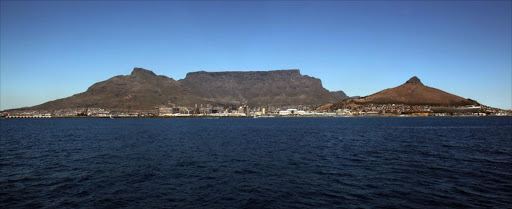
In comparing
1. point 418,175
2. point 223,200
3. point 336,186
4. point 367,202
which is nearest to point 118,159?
point 223,200

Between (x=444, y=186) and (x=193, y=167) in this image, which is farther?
(x=193, y=167)

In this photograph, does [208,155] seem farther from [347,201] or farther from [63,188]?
[347,201]

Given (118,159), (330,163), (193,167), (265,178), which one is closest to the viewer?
(265,178)

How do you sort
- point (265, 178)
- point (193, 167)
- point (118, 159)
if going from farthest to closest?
point (118, 159)
point (193, 167)
point (265, 178)

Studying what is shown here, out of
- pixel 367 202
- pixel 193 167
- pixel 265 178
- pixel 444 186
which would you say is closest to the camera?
pixel 367 202

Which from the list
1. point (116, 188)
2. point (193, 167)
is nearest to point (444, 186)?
point (193, 167)

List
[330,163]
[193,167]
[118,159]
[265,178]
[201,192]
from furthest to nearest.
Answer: [118,159], [330,163], [193,167], [265,178], [201,192]

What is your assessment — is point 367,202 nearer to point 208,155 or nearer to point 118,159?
point 208,155

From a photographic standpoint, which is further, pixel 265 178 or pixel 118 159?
pixel 118 159
